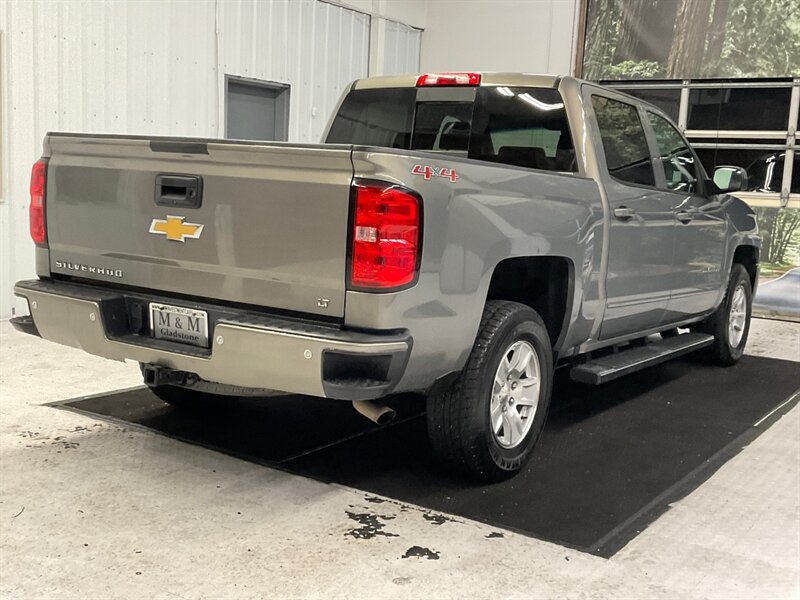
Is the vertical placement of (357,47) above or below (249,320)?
above

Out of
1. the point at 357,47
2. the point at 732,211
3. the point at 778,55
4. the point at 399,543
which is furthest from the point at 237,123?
the point at 399,543

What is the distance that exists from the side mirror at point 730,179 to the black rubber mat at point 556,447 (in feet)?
4.44

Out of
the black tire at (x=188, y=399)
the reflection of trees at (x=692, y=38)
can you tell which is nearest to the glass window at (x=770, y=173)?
the reflection of trees at (x=692, y=38)

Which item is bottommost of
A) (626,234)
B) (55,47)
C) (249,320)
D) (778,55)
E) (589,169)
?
(249,320)

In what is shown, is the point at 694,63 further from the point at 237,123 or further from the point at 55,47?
the point at 55,47

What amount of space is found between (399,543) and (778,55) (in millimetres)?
8855

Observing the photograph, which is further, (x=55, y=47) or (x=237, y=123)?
(x=237, y=123)

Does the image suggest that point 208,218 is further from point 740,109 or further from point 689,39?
point 689,39

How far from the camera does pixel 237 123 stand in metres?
Result: 9.31

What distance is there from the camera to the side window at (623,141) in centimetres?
439

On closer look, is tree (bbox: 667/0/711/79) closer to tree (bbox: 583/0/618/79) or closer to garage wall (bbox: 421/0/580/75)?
tree (bbox: 583/0/618/79)

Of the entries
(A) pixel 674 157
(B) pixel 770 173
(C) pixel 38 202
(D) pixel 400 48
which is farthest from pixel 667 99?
(C) pixel 38 202

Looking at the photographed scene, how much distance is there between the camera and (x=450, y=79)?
4.54 m

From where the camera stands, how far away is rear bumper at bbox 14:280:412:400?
112 inches
